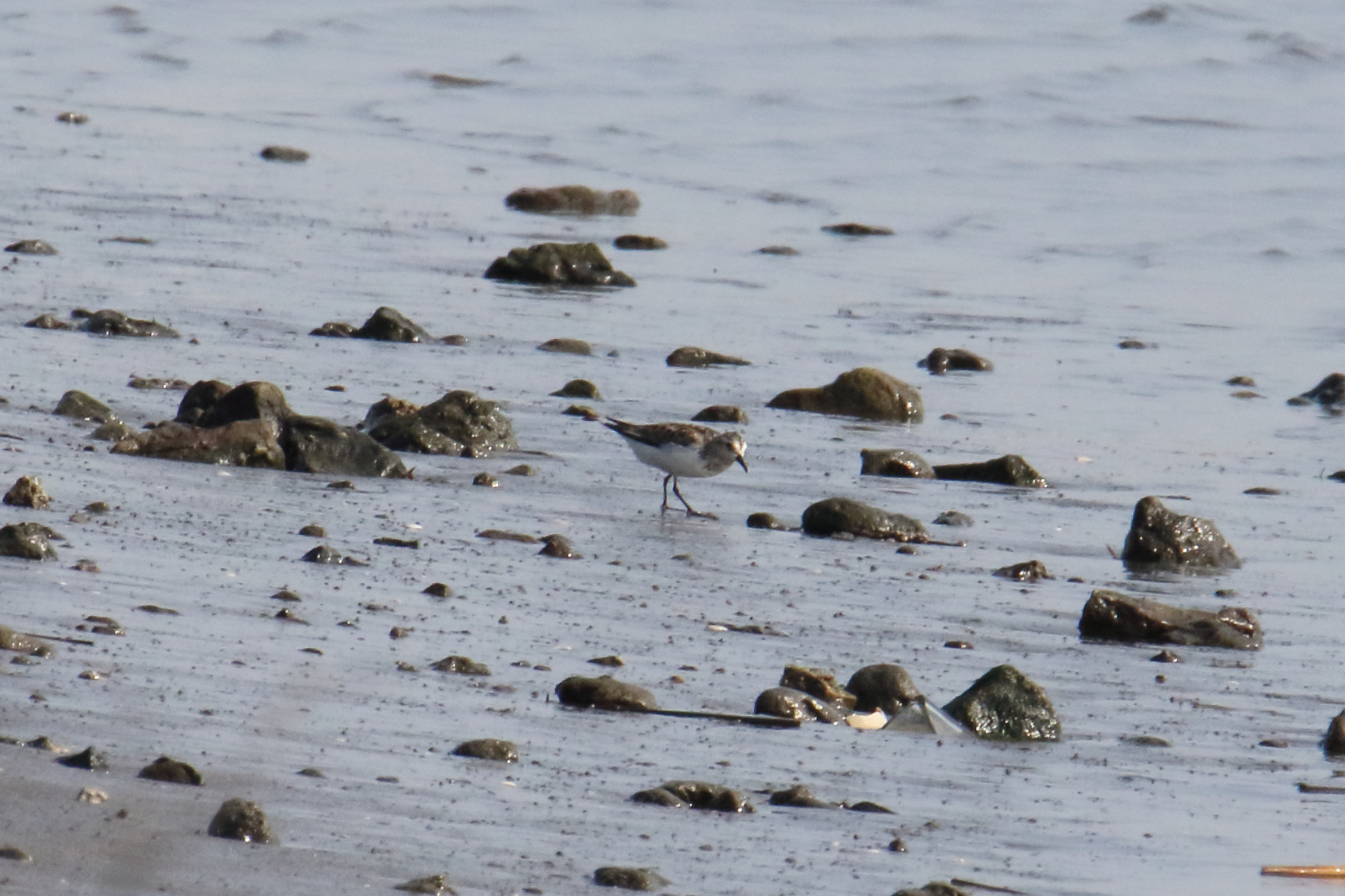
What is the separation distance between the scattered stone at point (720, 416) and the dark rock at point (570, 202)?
7.34 meters

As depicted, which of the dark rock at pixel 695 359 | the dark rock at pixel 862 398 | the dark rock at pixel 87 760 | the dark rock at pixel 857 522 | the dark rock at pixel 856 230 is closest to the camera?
the dark rock at pixel 87 760

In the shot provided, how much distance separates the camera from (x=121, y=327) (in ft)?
35.8

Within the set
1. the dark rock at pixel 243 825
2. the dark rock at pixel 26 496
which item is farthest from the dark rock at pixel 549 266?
the dark rock at pixel 243 825

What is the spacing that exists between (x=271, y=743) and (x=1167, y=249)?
548 inches

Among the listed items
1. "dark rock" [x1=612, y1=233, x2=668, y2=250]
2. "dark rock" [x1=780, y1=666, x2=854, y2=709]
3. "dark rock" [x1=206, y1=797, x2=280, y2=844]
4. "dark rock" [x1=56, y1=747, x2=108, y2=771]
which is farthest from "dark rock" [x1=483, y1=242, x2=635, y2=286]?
"dark rock" [x1=206, y1=797, x2=280, y2=844]

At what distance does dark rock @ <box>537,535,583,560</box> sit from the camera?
7762 millimetres

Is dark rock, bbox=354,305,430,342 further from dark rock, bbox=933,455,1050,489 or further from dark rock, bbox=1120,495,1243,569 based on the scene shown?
dark rock, bbox=1120,495,1243,569

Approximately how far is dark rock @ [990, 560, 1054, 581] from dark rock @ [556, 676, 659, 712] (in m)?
2.48

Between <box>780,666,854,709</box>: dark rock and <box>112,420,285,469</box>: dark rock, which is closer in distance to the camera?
<box>780,666,854,709</box>: dark rock

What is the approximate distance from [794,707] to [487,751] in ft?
3.32

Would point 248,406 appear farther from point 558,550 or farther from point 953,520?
point 953,520

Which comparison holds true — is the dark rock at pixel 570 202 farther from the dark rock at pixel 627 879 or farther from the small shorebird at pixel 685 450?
the dark rock at pixel 627 879

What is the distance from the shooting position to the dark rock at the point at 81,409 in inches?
351

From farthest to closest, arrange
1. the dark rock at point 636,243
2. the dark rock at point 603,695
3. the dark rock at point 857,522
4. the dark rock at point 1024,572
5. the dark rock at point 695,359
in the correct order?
the dark rock at point 636,243 → the dark rock at point 695,359 → the dark rock at point 857,522 → the dark rock at point 1024,572 → the dark rock at point 603,695
